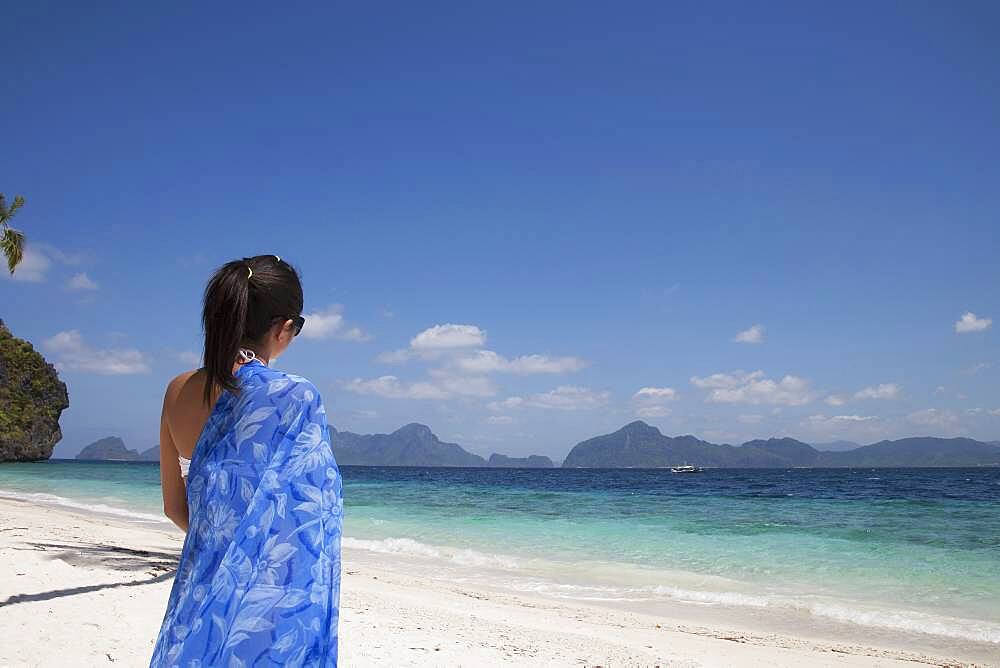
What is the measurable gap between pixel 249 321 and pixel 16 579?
6412mm

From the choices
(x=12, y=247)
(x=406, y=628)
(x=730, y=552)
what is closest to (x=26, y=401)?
(x=12, y=247)

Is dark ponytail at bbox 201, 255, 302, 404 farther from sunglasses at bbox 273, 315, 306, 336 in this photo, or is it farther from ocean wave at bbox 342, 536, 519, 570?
ocean wave at bbox 342, 536, 519, 570

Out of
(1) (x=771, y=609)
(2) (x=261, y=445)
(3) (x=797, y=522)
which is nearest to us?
(2) (x=261, y=445)

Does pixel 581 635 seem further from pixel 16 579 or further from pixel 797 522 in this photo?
pixel 797 522

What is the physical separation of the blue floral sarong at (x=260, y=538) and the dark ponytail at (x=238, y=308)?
5 cm

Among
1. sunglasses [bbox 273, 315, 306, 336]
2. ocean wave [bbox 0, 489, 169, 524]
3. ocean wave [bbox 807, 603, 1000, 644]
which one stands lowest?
ocean wave [bbox 0, 489, 169, 524]

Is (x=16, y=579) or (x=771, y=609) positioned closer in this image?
(x=16, y=579)

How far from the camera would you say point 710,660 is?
18.3ft

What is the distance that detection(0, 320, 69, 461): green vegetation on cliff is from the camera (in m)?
53.1

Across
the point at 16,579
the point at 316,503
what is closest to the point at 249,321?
the point at 316,503

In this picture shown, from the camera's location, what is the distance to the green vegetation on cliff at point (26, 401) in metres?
53.1

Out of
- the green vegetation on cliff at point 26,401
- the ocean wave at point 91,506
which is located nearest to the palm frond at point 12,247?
the ocean wave at point 91,506

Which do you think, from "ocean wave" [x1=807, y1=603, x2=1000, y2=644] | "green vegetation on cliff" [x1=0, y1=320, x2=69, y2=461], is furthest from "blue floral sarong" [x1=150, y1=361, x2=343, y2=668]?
"green vegetation on cliff" [x1=0, y1=320, x2=69, y2=461]

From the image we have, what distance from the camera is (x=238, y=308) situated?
1.64m
